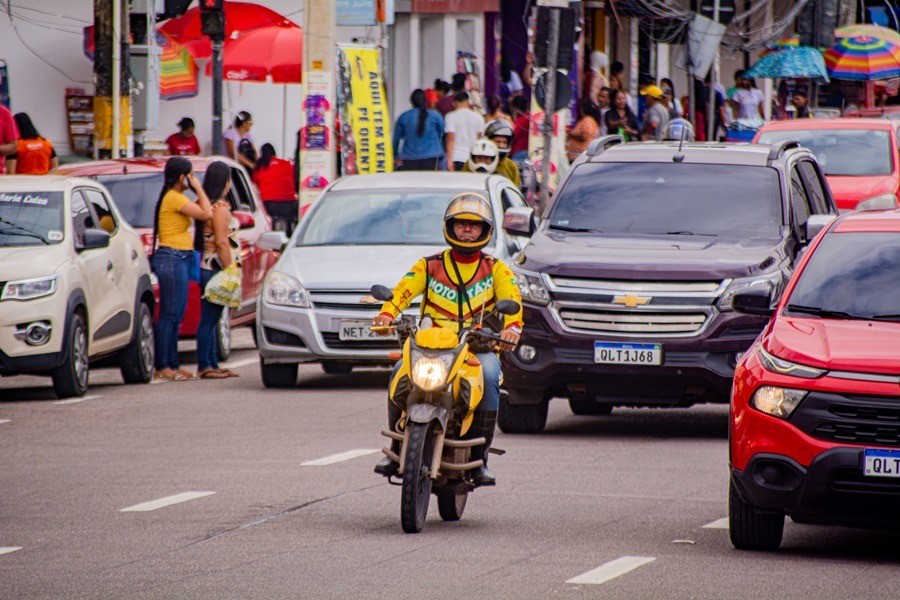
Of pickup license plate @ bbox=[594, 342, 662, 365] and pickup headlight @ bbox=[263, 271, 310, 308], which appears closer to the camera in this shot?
pickup license plate @ bbox=[594, 342, 662, 365]

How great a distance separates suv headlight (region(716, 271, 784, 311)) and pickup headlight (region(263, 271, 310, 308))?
4.38 m

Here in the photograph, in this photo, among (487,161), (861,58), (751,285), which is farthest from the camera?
(861,58)

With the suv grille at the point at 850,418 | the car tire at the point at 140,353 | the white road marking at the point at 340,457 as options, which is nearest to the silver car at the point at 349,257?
the car tire at the point at 140,353

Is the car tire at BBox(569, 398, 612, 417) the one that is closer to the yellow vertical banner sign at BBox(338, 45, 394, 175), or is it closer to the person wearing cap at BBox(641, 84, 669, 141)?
the yellow vertical banner sign at BBox(338, 45, 394, 175)

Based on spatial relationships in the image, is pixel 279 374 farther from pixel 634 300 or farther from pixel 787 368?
pixel 787 368

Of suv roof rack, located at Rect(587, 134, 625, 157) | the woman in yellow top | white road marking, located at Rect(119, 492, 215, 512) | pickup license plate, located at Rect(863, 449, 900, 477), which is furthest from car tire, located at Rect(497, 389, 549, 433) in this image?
pickup license plate, located at Rect(863, 449, 900, 477)

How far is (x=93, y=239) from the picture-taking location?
615 inches

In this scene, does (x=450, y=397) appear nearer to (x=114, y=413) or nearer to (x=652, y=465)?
(x=652, y=465)

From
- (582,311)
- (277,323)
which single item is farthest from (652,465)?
(277,323)

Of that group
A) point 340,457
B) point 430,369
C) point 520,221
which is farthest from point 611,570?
point 520,221

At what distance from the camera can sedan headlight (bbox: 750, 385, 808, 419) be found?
27.1 feet

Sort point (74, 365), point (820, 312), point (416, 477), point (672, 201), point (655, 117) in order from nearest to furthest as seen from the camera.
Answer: point (416, 477) < point (820, 312) < point (672, 201) < point (74, 365) < point (655, 117)

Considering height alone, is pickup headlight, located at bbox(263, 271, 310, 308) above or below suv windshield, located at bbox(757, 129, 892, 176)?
below

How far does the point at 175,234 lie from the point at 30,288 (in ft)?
6.72
